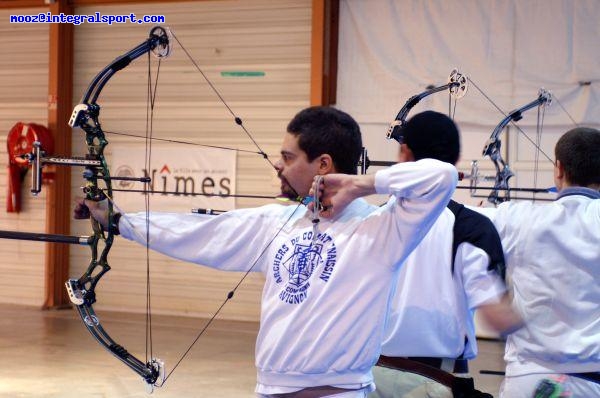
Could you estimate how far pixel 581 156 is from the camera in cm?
277

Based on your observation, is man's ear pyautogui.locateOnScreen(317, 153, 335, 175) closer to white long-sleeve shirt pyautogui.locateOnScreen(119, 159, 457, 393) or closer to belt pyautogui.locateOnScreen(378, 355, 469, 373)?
white long-sleeve shirt pyautogui.locateOnScreen(119, 159, 457, 393)

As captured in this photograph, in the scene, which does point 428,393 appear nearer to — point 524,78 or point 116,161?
point 524,78

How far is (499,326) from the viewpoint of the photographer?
6.84 feet

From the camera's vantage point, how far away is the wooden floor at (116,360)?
5773mm

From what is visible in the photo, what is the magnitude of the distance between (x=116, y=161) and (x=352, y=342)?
26.2ft

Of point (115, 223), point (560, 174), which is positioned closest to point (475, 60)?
point (560, 174)

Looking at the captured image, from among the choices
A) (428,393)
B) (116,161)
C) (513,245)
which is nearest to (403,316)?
(428,393)

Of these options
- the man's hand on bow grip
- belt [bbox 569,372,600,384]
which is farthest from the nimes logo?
belt [bbox 569,372,600,384]

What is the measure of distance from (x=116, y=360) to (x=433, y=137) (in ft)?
16.0

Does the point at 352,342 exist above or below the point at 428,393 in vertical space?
above

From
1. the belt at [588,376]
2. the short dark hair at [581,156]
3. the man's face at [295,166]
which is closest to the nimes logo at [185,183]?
the short dark hair at [581,156]

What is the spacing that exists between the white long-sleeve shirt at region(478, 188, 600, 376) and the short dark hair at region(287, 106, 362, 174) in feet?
2.48

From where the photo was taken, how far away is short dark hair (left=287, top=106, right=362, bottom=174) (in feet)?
7.46

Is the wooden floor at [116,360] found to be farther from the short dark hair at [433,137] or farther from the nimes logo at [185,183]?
the short dark hair at [433,137]
